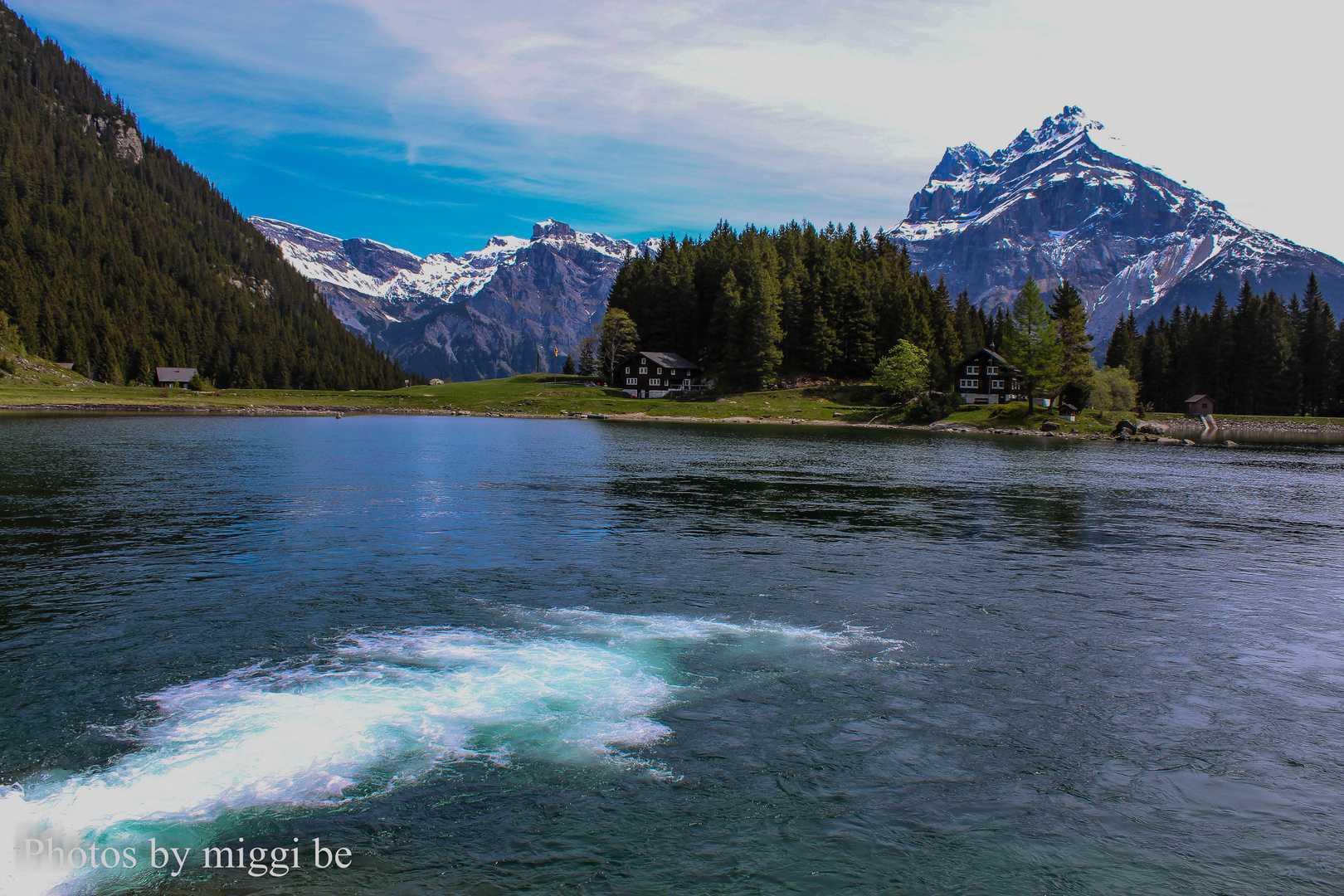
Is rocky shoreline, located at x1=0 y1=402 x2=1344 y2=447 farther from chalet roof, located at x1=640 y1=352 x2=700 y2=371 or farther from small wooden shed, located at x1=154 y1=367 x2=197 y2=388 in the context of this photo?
small wooden shed, located at x1=154 y1=367 x2=197 y2=388

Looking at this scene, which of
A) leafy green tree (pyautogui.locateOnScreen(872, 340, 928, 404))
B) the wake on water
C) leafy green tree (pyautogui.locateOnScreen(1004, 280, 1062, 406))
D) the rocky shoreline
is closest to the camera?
the wake on water

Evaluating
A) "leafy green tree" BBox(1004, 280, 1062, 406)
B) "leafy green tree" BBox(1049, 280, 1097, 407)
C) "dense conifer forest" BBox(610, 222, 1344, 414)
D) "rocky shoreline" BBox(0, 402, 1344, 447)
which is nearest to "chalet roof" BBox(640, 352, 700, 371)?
"dense conifer forest" BBox(610, 222, 1344, 414)

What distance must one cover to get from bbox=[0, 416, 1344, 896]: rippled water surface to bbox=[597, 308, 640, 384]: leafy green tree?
6025 inches

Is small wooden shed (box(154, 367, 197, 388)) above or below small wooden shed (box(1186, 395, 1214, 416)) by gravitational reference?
above

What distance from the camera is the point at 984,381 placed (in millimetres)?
168250

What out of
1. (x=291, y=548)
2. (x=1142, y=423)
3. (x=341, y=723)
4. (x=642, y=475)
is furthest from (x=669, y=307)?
(x=341, y=723)

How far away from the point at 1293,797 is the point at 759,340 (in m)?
159

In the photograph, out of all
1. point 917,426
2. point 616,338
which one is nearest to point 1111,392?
point 917,426

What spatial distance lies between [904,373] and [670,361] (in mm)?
58002

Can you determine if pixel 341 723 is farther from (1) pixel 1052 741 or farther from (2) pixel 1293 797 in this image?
(2) pixel 1293 797

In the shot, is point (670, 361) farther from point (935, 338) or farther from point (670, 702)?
point (670, 702)

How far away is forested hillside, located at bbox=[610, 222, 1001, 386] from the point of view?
17038 cm

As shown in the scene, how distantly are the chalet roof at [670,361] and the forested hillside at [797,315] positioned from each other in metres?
6.04

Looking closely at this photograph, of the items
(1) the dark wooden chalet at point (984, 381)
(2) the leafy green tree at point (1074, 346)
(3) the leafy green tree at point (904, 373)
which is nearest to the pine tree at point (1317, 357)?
(2) the leafy green tree at point (1074, 346)
